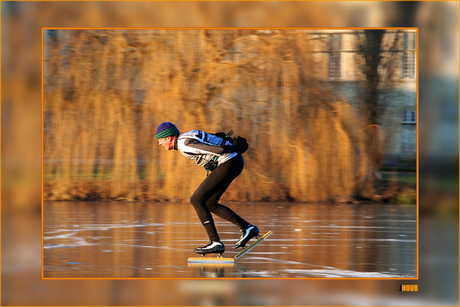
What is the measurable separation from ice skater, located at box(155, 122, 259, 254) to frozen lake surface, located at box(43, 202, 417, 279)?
56 cm

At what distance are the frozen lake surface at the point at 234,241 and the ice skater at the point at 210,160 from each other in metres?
0.56

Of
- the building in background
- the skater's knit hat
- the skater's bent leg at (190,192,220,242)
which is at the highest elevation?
the building in background

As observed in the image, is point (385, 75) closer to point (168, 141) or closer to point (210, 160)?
point (210, 160)

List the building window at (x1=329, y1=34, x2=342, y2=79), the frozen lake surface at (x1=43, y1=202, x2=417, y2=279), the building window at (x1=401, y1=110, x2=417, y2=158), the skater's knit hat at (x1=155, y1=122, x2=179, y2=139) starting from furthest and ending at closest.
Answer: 1. the building window at (x1=401, y1=110, x2=417, y2=158)
2. the building window at (x1=329, y1=34, x2=342, y2=79)
3. the skater's knit hat at (x1=155, y1=122, x2=179, y2=139)
4. the frozen lake surface at (x1=43, y1=202, x2=417, y2=279)

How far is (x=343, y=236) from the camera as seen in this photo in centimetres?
895

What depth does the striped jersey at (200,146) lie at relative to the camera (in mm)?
6648

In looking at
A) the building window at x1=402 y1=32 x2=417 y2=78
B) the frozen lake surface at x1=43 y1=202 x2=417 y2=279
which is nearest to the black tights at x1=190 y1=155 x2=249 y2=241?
the frozen lake surface at x1=43 y1=202 x2=417 y2=279

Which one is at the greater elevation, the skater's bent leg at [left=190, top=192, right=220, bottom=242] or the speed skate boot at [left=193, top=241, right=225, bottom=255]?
the skater's bent leg at [left=190, top=192, right=220, bottom=242]

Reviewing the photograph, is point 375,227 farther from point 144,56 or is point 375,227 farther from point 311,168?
point 144,56

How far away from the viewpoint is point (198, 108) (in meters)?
12.9

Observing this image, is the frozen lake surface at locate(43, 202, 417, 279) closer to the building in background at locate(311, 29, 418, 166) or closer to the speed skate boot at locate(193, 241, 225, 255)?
the speed skate boot at locate(193, 241, 225, 255)

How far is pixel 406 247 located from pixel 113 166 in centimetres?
739

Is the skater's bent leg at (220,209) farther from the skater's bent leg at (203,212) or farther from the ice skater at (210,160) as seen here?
the skater's bent leg at (203,212)

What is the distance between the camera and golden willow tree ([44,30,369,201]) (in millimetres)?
12664
